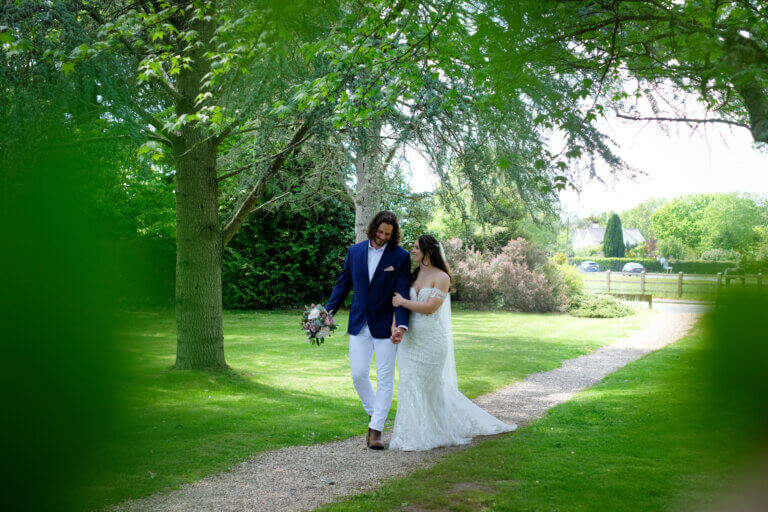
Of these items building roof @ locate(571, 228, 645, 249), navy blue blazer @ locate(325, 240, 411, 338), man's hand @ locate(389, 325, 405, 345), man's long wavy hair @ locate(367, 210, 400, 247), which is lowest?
man's hand @ locate(389, 325, 405, 345)

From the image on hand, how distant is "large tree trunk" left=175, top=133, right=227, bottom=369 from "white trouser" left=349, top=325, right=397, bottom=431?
12.2 ft

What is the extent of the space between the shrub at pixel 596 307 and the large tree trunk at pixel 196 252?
16.1m

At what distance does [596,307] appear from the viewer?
73.9 feet

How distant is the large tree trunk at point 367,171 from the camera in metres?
8.61

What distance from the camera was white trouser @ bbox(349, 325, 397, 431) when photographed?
18.6 feet

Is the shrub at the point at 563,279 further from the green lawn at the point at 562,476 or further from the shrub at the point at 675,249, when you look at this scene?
the green lawn at the point at 562,476

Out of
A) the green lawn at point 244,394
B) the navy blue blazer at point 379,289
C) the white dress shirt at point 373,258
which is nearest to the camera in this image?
the green lawn at point 244,394

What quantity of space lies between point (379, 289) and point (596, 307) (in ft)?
60.6

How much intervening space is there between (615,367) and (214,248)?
24.1 ft

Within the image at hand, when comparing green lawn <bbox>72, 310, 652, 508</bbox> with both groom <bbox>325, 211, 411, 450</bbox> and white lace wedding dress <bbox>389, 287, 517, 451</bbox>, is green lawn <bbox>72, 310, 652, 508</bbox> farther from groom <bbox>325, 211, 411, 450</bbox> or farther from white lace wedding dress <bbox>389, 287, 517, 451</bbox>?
white lace wedding dress <bbox>389, 287, 517, 451</bbox>

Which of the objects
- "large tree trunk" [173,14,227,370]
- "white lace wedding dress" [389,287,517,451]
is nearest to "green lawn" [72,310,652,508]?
"large tree trunk" [173,14,227,370]

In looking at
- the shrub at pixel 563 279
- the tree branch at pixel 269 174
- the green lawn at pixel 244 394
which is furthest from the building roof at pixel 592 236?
the tree branch at pixel 269 174

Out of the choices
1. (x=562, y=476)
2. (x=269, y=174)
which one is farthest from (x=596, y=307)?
(x=562, y=476)

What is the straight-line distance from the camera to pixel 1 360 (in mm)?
1000
